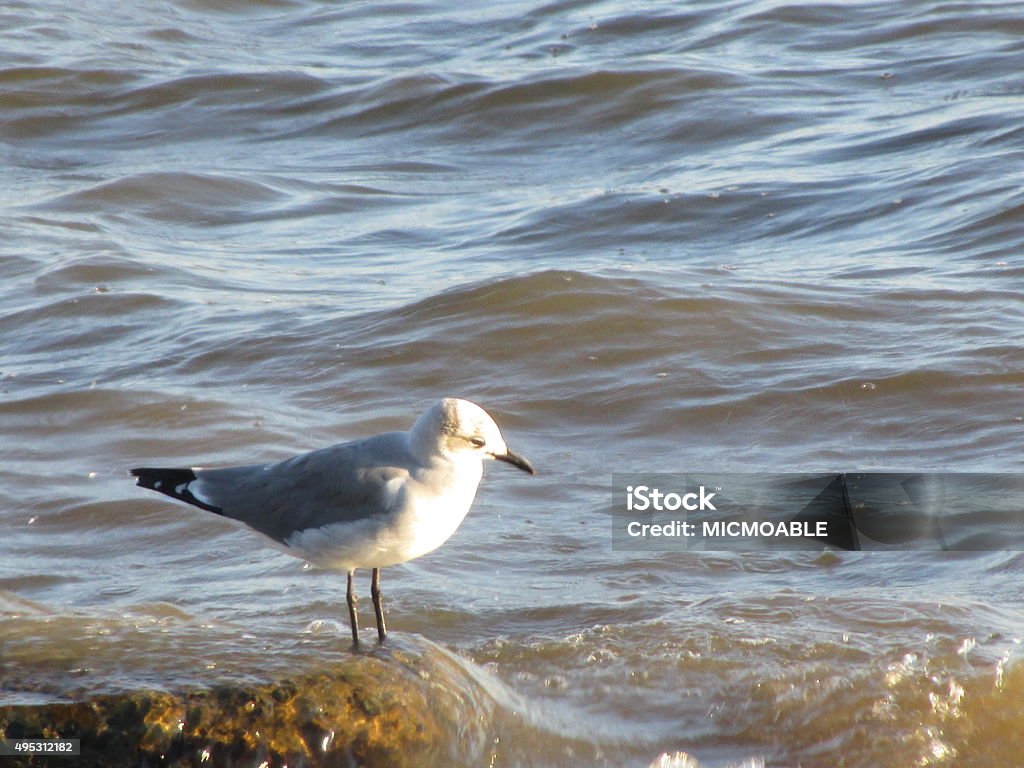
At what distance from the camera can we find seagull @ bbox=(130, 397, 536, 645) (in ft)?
12.6

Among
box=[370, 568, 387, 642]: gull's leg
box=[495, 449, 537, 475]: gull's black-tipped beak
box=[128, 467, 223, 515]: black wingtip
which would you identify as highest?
box=[495, 449, 537, 475]: gull's black-tipped beak

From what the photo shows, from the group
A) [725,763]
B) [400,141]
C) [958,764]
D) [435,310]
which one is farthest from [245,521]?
[400,141]

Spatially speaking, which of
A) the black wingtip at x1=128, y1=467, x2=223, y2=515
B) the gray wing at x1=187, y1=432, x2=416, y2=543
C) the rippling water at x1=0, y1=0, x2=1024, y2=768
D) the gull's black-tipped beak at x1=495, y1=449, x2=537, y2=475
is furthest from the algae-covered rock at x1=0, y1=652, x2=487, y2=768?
the black wingtip at x1=128, y1=467, x2=223, y2=515

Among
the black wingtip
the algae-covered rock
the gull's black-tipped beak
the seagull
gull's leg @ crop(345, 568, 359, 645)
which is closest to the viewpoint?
the algae-covered rock

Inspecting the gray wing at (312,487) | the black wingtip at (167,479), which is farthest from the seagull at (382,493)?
the black wingtip at (167,479)

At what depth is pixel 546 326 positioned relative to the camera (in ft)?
25.9

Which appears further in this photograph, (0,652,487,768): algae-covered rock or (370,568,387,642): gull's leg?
(370,568,387,642): gull's leg

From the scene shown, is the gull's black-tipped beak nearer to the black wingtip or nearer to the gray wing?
the gray wing

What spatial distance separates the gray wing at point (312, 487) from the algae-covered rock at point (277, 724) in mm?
433

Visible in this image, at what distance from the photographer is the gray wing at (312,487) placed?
3904mm

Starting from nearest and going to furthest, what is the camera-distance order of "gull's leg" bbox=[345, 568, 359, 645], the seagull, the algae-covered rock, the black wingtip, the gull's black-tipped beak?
the algae-covered rock, the seagull, the gull's black-tipped beak, "gull's leg" bbox=[345, 568, 359, 645], the black wingtip

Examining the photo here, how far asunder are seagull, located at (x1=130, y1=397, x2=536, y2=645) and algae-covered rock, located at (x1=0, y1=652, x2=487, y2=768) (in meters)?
0.34

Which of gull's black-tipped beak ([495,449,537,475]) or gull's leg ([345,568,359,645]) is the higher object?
gull's black-tipped beak ([495,449,537,475])

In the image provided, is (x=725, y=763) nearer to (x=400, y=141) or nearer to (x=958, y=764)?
(x=958, y=764)
